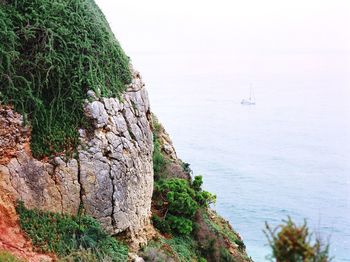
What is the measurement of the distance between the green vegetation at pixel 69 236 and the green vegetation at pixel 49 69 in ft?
4.79

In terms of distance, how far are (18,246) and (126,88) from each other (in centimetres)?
536

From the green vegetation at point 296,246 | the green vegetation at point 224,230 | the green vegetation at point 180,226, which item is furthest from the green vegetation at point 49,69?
the green vegetation at point 224,230

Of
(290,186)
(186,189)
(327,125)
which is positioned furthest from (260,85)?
(186,189)

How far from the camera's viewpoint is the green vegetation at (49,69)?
10.7 m

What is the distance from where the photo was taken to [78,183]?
1073cm

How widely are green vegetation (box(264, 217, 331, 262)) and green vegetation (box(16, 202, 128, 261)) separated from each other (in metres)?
5.63

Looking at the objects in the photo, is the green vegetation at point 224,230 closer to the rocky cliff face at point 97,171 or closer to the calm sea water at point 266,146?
the calm sea water at point 266,146

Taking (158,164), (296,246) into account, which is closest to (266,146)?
(158,164)

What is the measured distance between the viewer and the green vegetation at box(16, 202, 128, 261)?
988cm

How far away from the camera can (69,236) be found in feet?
33.7

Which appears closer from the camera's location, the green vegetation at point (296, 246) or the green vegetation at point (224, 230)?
the green vegetation at point (296, 246)

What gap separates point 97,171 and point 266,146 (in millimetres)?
55153

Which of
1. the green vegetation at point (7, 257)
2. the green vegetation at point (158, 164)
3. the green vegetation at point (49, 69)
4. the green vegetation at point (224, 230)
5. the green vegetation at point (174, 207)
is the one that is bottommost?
the green vegetation at point (224, 230)

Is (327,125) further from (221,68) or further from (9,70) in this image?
(221,68)
